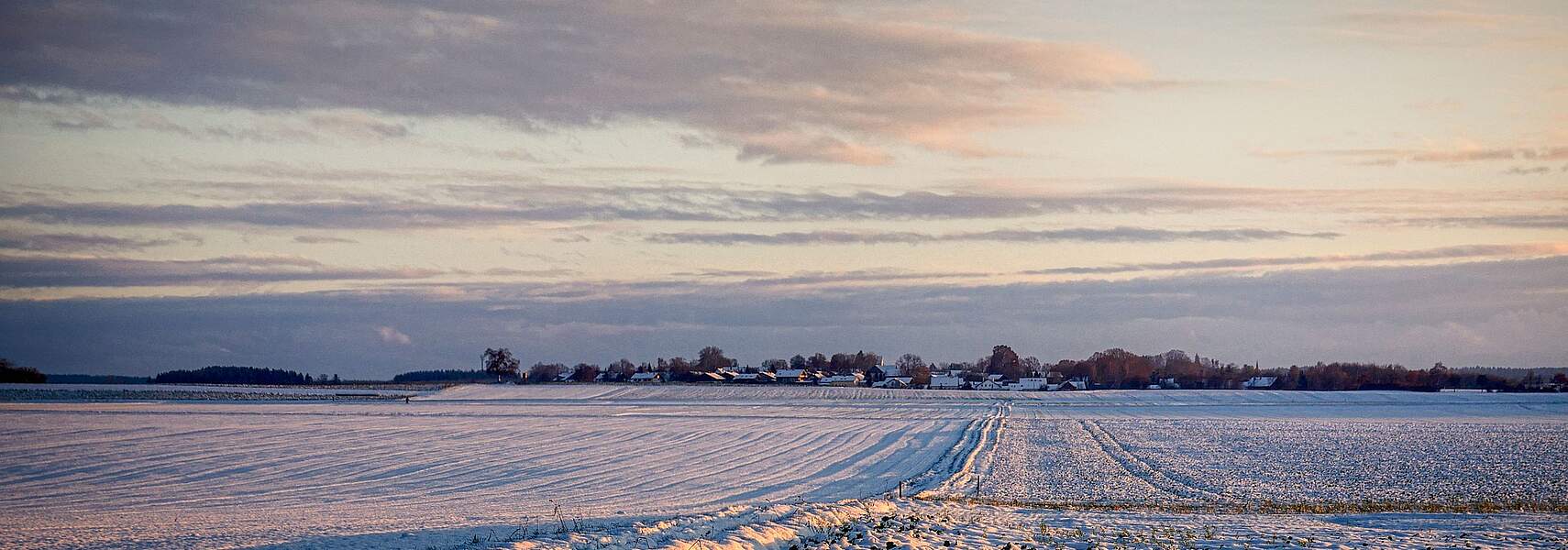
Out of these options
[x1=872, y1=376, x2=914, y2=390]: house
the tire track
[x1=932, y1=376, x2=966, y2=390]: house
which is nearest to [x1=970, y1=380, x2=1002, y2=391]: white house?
[x1=932, y1=376, x2=966, y2=390]: house

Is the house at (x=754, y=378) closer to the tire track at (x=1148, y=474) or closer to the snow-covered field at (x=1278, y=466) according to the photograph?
the snow-covered field at (x=1278, y=466)

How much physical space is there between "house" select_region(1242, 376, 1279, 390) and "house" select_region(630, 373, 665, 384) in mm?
82505

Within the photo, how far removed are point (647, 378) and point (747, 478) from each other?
137 metres

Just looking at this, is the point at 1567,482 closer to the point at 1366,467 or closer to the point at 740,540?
the point at 1366,467

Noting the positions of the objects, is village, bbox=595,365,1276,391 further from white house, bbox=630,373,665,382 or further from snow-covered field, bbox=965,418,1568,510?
snow-covered field, bbox=965,418,1568,510

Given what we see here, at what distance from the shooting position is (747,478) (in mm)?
33438

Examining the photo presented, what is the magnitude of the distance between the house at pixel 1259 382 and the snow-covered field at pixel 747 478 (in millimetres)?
81090

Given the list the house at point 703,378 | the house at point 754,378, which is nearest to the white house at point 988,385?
the house at point 754,378

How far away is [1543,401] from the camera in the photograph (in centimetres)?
9969

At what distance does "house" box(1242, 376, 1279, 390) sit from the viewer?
151500 mm

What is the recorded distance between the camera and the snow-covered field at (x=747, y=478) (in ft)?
63.8

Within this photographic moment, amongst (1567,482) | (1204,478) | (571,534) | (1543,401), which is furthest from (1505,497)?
(1543,401)

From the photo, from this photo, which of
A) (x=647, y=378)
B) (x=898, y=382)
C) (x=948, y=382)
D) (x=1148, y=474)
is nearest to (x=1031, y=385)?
(x=948, y=382)

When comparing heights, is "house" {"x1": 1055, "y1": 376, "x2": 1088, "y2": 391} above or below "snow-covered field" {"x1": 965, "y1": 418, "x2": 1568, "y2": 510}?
above
